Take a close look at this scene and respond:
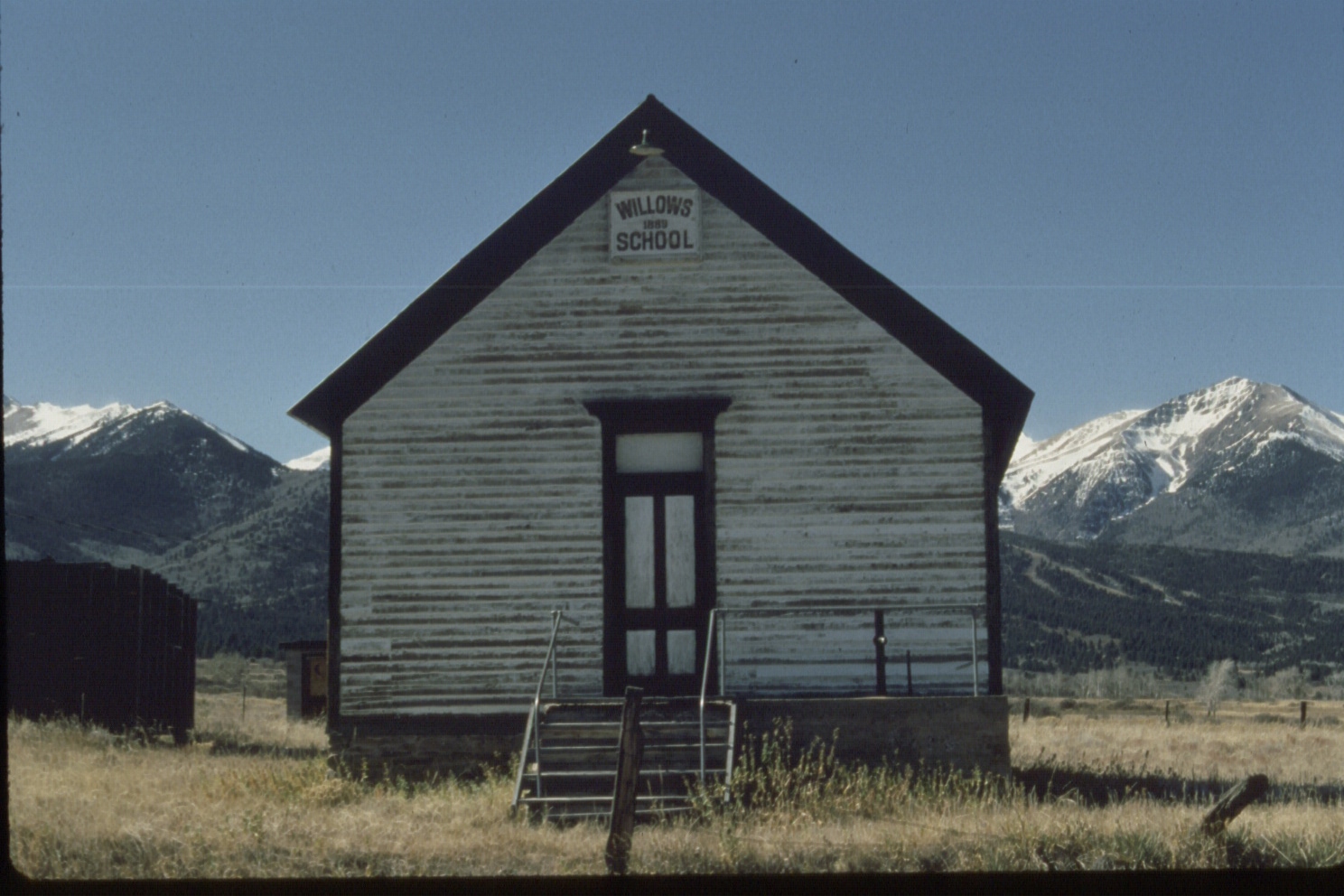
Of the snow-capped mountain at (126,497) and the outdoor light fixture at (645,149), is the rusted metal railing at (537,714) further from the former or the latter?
the snow-capped mountain at (126,497)

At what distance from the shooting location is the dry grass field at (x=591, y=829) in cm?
956

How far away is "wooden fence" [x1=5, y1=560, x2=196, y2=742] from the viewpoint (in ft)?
71.2

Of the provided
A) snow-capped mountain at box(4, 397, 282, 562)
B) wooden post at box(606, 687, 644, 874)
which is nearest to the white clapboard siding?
wooden post at box(606, 687, 644, 874)

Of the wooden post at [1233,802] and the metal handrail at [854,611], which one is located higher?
the metal handrail at [854,611]

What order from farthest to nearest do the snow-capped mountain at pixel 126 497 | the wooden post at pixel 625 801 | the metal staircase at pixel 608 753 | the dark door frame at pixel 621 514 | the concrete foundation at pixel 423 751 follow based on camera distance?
the snow-capped mountain at pixel 126 497 < the dark door frame at pixel 621 514 < the concrete foundation at pixel 423 751 < the metal staircase at pixel 608 753 < the wooden post at pixel 625 801

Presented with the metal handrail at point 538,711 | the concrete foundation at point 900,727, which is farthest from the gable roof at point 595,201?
the metal handrail at point 538,711

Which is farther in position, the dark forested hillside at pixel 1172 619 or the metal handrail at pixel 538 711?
the dark forested hillside at pixel 1172 619

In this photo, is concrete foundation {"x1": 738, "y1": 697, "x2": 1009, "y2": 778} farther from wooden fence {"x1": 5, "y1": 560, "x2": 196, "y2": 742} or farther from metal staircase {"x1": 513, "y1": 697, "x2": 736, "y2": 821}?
wooden fence {"x1": 5, "y1": 560, "x2": 196, "y2": 742}

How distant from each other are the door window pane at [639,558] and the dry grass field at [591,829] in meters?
2.20

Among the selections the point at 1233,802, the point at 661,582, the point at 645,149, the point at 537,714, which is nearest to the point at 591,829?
the point at 537,714

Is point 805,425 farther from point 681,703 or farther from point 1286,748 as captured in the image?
point 1286,748

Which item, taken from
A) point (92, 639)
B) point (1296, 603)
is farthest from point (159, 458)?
point (92, 639)

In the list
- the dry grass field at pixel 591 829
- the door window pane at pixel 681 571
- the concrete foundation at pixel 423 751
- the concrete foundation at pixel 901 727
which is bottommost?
the dry grass field at pixel 591 829

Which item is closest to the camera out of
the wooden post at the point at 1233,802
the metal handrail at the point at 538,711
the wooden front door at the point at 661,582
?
the wooden post at the point at 1233,802
